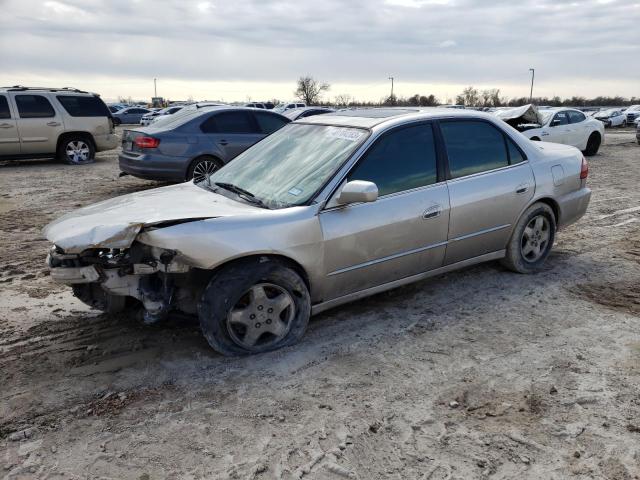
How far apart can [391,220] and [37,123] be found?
11.7m

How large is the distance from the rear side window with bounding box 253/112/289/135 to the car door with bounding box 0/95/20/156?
20.5 feet

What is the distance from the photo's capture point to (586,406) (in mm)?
3131

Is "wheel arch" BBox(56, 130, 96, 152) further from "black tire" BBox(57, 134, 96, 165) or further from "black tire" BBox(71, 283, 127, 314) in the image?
"black tire" BBox(71, 283, 127, 314)

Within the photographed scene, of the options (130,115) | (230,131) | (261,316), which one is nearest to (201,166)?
(230,131)

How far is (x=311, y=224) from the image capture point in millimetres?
Answer: 3729

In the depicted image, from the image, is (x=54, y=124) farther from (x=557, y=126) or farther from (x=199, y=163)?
(x=557, y=126)

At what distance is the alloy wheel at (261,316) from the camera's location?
360cm

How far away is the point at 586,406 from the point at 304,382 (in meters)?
1.65

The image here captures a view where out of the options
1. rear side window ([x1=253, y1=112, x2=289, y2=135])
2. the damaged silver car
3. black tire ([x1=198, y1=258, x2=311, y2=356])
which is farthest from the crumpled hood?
rear side window ([x1=253, y1=112, x2=289, y2=135])

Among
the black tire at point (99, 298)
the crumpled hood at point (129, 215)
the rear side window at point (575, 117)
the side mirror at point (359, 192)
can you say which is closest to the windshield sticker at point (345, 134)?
the side mirror at point (359, 192)

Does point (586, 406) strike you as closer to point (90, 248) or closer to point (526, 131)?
point (90, 248)

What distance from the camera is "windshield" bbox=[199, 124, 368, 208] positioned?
3947 mm

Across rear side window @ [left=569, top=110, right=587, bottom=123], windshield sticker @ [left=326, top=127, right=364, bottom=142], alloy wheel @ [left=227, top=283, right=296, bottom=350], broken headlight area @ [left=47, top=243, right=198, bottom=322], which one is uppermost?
rear side window @ [left=569, top=110, right=587, bottom=123]

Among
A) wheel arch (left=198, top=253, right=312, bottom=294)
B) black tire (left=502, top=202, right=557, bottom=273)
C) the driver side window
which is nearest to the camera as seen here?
wheel arch (left=198, top=253, right=312, bottom=294)
